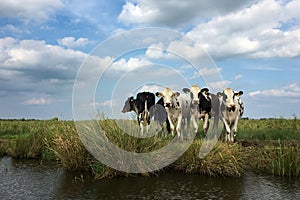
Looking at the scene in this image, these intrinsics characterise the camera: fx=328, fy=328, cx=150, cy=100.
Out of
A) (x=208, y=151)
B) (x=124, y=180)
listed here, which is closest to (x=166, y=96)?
(x=208, y=151)

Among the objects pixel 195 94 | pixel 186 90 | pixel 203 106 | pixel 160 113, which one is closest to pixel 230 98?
pixel 203 106

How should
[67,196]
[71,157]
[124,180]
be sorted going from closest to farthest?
[67,196]
[124,180]
[71,157]

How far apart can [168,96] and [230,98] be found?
8.14 feet

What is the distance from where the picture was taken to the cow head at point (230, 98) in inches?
508

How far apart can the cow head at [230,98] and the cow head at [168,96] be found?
1968 millimetres

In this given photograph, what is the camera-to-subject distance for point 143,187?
7480 millimetres

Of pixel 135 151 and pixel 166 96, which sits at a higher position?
pixel 166 96

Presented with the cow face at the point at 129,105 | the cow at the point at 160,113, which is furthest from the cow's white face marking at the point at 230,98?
the cow face at the point at 129,105

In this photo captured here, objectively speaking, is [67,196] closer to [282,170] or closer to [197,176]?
[197,176]

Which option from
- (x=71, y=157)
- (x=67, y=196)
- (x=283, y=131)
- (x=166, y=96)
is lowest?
(x=67, y=196)

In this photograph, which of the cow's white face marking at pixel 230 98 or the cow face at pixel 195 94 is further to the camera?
the cow face at pixel 195 94

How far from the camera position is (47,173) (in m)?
9.22

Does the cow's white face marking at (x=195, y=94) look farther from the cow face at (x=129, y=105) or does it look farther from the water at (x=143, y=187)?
the water at (x=143, y=187)

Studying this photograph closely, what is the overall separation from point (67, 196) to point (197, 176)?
3480 millimetres
